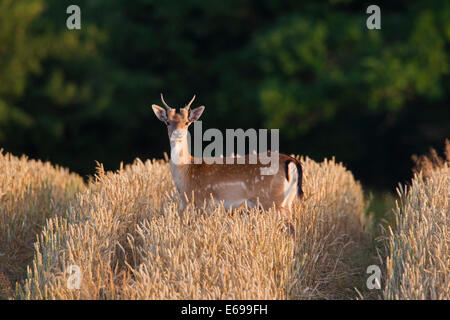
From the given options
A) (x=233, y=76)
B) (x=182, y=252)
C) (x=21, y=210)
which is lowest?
(x=182, y=252)

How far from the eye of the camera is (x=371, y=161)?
1894 centimetres

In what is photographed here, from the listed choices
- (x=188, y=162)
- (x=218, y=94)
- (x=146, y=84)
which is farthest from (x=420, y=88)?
(x=188, y=162)

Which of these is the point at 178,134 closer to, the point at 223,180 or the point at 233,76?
the point at 223,180

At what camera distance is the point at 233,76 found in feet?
61.1

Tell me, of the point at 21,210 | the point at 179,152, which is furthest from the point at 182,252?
the point at 21,210

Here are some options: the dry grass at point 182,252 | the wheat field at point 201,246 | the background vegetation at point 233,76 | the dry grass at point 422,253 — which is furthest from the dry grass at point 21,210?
the background vegetation at point 233,76

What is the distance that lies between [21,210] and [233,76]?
11.4 meters

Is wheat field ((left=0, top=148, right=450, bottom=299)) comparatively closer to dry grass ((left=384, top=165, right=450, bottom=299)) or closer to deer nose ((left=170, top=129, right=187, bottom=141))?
dry grass ((left=384, top=165, right=450, bottom=299))

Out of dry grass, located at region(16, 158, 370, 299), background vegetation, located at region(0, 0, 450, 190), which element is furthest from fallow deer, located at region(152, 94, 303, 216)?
background vegetation, located at region(0, 0, 450, 190)

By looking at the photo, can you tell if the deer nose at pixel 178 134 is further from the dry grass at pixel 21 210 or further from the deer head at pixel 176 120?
the dry grass at pixel 21 210

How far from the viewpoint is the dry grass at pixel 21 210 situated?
727 centimetres

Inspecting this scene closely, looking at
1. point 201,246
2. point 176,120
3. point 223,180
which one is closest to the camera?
point 201,246

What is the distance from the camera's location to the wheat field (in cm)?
529

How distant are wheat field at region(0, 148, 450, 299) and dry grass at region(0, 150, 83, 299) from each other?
1 centimetres
